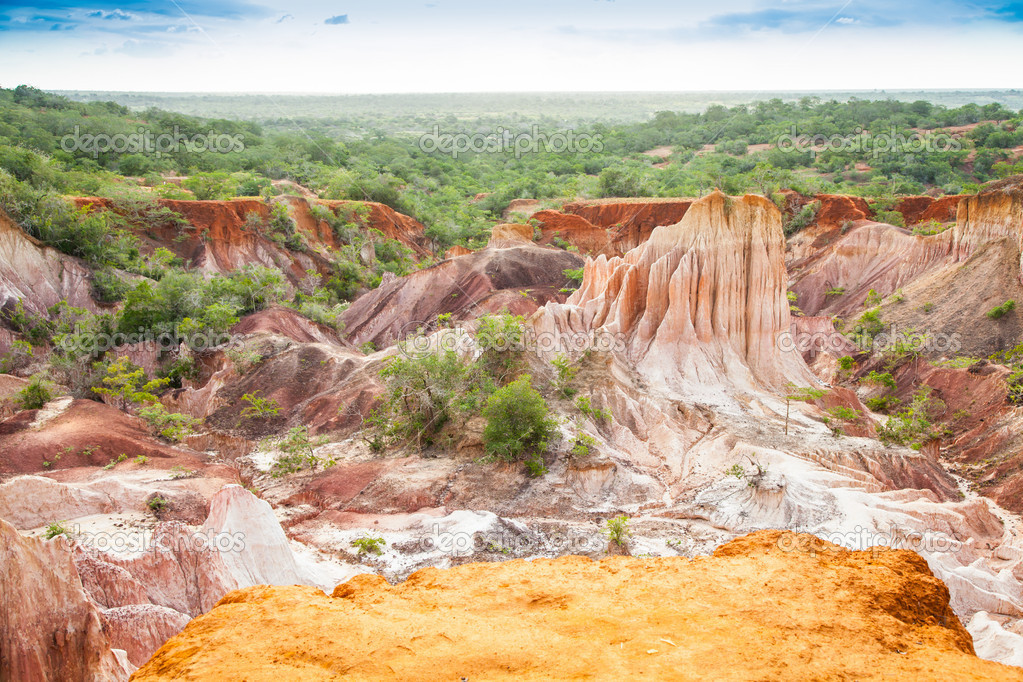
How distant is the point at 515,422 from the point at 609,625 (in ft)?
37.5

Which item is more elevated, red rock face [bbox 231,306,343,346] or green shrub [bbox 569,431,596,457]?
red rock face [bbox 231,306,343,346]

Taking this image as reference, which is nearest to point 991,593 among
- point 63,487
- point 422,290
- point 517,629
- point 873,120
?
A: point 517,629

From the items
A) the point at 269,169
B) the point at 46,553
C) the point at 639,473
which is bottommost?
the point at 639,473

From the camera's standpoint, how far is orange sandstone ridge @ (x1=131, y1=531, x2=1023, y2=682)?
5.17 meters

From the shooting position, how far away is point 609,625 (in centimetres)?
582

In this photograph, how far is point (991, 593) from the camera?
12.0 m

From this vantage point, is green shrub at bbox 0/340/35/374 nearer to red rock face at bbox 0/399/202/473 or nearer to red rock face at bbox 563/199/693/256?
red rock face at bbox 0/399/202/473

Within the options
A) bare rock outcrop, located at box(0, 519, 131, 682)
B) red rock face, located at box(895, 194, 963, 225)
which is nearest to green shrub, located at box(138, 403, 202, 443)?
bare rock outcrop, located at box(0, 519, 131, 682)

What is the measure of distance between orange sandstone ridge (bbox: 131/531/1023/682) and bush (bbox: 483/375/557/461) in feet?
32.0

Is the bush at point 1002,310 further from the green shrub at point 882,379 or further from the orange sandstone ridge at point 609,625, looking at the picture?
the orange sandstone ridge at point 609,625

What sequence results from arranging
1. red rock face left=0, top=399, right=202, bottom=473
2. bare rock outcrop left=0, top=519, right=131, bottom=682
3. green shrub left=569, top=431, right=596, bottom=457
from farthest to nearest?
red rock face left=0, top=399, right=202, bottom=473
green shrub left=569, top=431, right=596, bottom=457
bare rock outcrop left=0, top=519, right=131, bottom=682

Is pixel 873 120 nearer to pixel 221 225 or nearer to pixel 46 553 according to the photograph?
pixel 221 225

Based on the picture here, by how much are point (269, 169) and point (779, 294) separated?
44964 millimetres

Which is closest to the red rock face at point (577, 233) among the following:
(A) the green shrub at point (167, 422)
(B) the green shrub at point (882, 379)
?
(B) the green shrub at point (882, 379)
